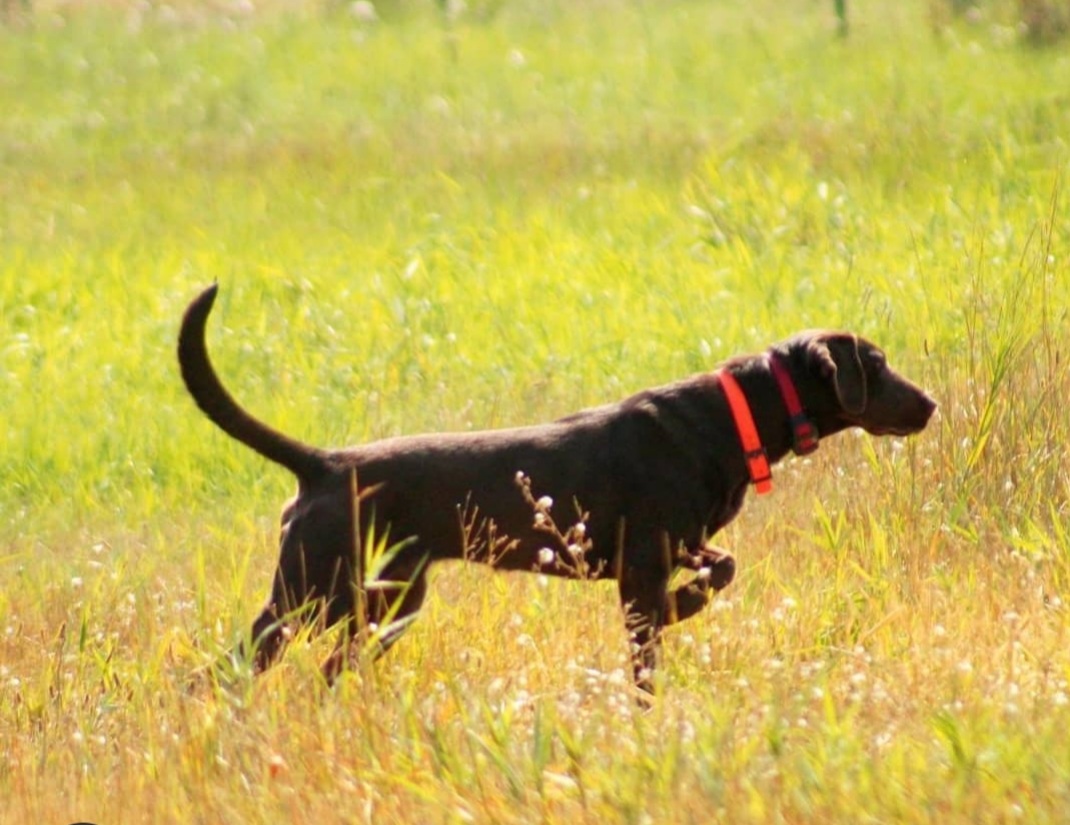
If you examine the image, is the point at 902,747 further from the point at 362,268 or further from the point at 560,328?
the point at 362,268

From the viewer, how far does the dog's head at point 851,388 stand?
5.82m

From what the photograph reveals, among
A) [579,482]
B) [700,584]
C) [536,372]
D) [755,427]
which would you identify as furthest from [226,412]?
[536,372]

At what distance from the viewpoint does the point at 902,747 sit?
4102mm

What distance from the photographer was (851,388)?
5.82 m

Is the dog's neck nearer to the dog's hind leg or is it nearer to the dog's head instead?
the dog's head

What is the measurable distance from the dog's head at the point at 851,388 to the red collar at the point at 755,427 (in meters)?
0.05

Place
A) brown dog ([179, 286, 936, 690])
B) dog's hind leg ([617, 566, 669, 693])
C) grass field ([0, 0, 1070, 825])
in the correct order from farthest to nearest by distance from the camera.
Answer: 1. brown dog ([179, 286, 936, 690])
2. dog's hind leg ([617, 566, 669, 693])
3. grass field ([0, 0, 1070, 825])

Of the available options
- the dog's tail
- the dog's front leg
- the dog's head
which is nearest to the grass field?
the dog's front leg

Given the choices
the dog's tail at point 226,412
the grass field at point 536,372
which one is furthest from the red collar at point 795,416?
the dog's tail at point 226,412

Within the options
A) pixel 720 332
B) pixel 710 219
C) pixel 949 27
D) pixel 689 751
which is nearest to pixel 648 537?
pixel 689 751

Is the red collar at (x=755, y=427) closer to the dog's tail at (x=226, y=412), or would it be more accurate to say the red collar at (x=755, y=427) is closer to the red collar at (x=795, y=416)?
the red collar at (x=795, y=416)

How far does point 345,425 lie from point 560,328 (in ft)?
5.10

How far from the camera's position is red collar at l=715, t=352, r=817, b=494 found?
5.71m

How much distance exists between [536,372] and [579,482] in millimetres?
3092
